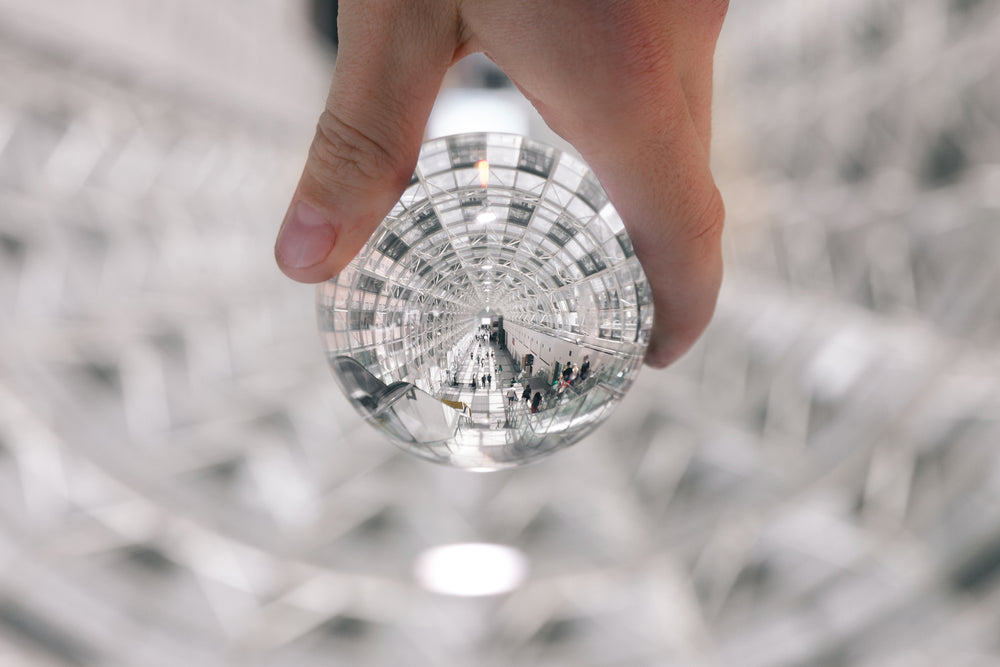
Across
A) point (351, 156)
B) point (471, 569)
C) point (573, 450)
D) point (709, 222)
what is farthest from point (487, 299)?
point (573, 450)

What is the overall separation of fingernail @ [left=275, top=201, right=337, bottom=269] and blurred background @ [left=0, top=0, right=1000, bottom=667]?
2562 millimetres

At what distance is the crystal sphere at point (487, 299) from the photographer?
752 millimetres

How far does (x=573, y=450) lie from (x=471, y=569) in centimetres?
126

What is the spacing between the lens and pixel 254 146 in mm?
6363

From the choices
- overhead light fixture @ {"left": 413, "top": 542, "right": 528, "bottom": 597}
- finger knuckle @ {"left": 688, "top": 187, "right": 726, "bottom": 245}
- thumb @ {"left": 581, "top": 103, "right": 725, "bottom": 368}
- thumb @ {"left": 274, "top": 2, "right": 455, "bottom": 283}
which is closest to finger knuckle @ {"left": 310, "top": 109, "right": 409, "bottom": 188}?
thumb @ {"left": 274, "top": 2, "right": 455, "bottom": 283}

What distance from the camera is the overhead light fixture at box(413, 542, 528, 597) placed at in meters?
3.59

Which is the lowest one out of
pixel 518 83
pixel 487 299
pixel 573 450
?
pixel 487 299

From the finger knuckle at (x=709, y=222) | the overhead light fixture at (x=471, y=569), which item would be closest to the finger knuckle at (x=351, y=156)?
the finger knuckle at (x=709, y=222)

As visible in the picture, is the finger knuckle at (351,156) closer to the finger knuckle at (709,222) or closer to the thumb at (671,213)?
the thumb at (671,213)

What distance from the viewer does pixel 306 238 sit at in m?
0.77

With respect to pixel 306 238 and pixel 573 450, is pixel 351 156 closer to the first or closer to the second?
pixel 306 238

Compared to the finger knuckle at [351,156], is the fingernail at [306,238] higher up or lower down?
lower down

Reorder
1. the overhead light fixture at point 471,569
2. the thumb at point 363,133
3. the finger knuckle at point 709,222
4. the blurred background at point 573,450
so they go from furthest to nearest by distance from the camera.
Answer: the overhead light fixture at point 471,569, the blurred background at point 573,450, the finger knuckle at point 709,222, the thumb at point 363,133

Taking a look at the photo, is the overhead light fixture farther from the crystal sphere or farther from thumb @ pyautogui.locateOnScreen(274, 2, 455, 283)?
thumb @ pyautogui.locateOnScreen(274, 2, 455, 283)
